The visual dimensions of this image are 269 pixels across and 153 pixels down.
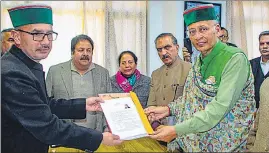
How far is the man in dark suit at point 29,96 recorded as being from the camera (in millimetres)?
710

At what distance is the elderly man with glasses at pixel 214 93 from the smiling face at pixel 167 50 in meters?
0.12

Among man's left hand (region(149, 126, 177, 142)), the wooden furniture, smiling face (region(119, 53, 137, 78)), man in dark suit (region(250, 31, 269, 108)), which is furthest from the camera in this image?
smiling face (region(119, 53, 137, 78))

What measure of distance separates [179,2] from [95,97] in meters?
0.49

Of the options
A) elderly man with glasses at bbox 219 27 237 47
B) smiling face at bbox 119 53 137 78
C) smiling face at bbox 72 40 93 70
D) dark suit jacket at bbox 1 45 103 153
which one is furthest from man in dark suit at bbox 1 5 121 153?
elderly man with glasses at bbox 219 27 237 47

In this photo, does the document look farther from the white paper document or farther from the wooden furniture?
the wooden furniture

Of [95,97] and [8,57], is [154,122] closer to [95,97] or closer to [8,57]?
[95,97]

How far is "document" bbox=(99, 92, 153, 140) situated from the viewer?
88cm

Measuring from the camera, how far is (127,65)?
1173 mm

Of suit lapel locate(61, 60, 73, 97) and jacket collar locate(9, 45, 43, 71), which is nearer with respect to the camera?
jacket collar locate(9, 45, 43, 71)

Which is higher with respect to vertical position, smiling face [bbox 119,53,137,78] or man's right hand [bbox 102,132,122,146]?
smiling face [bbox 119,53,137,78]

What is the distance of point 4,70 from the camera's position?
712 mm

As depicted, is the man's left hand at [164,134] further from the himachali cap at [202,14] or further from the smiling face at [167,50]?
the himachali cap at [202,14]

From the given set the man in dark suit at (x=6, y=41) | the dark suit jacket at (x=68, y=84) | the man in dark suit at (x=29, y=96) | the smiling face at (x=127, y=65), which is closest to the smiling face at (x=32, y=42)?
the man in dark suit at (x=29, y=96)

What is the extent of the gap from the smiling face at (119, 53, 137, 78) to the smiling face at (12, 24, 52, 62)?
424 millimetres
